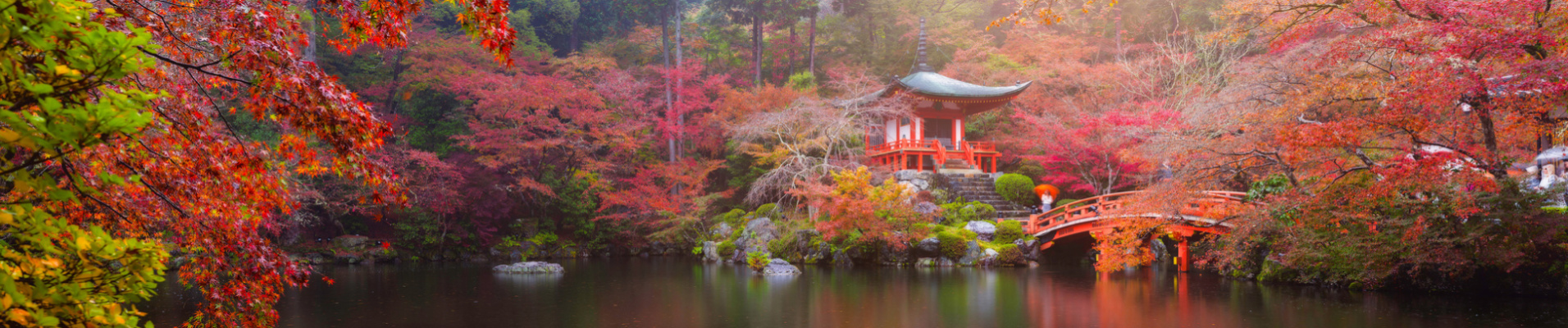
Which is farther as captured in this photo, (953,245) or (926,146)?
(926,146)

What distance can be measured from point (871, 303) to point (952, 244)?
6006 mm

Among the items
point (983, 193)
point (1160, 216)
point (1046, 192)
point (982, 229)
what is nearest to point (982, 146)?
point (983, 193)

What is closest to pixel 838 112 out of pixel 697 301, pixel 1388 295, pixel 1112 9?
pixel 1112 9

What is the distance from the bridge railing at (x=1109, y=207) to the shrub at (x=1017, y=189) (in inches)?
47.0

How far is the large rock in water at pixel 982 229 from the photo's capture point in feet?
53.7

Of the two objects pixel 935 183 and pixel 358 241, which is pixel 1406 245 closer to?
pixel 935 183

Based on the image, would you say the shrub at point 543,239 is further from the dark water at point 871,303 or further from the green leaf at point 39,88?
the green leaf at point 39,88

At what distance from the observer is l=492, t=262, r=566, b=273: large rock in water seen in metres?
15.3

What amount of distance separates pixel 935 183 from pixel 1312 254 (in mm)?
9262

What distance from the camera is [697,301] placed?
10531 mm

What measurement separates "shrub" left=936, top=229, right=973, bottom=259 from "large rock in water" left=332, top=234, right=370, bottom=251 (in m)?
11.8

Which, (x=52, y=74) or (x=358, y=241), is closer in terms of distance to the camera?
(x=52, y=74)

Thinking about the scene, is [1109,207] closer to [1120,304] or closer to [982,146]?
[982,146]

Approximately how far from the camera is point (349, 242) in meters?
18.0
